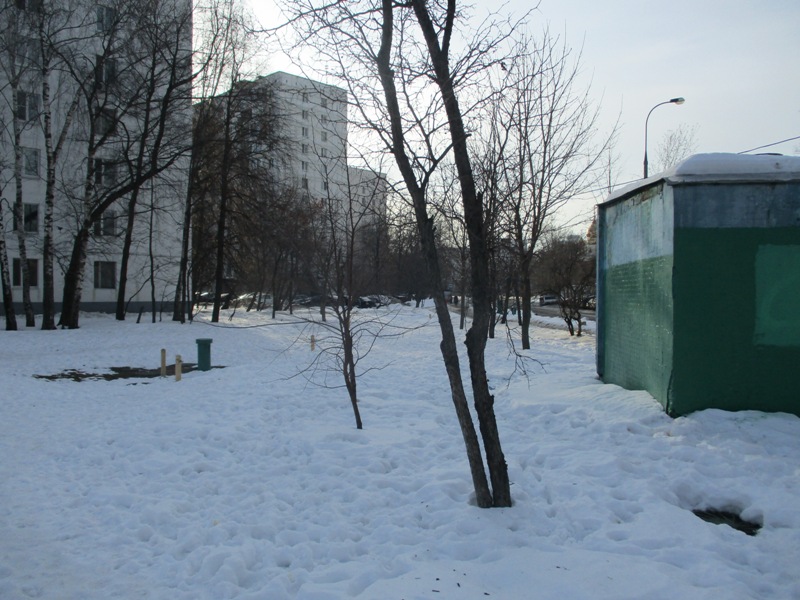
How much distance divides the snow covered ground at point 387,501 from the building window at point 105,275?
2637 centimetres

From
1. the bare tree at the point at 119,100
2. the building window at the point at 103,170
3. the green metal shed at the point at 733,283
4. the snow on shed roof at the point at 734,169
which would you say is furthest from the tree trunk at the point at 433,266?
the building window at the point at 103,170

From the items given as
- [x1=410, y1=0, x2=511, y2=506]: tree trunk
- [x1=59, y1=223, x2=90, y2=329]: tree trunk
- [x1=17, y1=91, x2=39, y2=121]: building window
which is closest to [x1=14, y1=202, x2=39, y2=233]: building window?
[x1=17, y1=91, x2=39, y2=121]: building window

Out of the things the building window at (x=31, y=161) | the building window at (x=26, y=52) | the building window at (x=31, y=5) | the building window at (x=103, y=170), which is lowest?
the building window at (x=103, y=170)

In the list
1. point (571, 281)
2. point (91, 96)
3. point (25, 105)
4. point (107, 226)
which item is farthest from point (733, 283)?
point (107, 226)

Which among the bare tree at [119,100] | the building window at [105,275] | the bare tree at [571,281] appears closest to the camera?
the bare tree at [571,281]

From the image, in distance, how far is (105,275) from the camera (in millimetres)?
34906

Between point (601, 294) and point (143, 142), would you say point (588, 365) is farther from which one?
point (143, 142)

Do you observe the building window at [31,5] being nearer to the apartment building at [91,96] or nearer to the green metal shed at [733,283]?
the apartment building at [91,96]

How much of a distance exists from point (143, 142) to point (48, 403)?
16.2 m

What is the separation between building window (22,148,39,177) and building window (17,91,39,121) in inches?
130

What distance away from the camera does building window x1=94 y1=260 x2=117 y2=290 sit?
34375mm

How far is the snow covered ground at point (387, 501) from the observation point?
4070 mm

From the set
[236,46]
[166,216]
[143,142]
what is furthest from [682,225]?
[166,216]

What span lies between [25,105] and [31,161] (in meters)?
7.14
